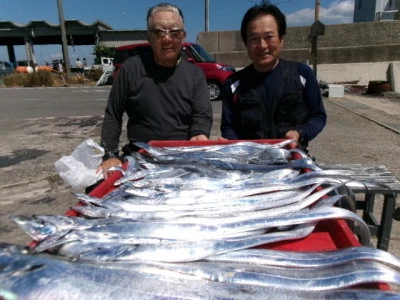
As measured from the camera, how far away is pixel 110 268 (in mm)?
1079

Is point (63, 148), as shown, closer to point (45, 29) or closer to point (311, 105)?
point (311, 105)

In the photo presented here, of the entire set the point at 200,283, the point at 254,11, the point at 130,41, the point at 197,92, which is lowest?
the point at 200,283

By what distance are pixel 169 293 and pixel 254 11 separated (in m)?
2.24

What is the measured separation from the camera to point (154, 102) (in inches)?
105

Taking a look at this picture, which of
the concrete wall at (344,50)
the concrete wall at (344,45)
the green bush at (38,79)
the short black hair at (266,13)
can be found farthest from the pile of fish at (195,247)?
the green bush at (38,79)

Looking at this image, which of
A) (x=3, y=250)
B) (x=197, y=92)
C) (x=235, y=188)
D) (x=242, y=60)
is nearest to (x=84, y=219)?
(x=3, y=250)

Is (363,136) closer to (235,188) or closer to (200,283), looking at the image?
(235,188)

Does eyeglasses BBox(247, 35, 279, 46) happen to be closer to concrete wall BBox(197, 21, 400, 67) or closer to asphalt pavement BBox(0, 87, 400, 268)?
asphalt pavement BBox(0, 87, 400, 268)

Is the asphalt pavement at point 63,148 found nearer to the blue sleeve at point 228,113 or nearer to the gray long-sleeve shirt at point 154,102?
the gray long-sleeve shirt at point 154,102

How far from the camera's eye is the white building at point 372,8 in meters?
35.5

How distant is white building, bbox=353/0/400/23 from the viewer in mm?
35487

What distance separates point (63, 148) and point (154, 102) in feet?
15.7

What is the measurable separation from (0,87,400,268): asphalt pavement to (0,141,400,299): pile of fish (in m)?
1.11

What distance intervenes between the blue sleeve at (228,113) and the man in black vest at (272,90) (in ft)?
0.09
